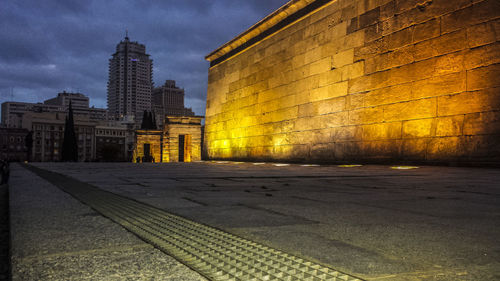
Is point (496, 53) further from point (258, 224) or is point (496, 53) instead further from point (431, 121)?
point (258, 224)

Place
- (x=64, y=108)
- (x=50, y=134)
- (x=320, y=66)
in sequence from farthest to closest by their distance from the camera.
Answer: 1. (x=64, y=108)
2. (x=50, y=134)
3. (x=320, y=66)

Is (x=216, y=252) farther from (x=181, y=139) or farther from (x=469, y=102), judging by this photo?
(x=181, y=139)

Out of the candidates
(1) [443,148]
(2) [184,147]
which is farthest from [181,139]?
(1) [443,148]

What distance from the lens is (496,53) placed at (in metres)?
6.67

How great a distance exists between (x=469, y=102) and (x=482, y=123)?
493mm

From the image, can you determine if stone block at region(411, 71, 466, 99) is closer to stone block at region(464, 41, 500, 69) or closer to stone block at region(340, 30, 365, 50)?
stone block at region(464, 41, 500, 69)

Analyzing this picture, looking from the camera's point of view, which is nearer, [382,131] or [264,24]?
[382,131]

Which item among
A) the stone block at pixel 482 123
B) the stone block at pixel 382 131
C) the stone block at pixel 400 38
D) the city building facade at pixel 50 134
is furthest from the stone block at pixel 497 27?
the city building facade at pixel 50 134

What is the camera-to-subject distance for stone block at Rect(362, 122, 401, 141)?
8328mm

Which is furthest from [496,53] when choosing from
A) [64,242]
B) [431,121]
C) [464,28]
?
[64,242]

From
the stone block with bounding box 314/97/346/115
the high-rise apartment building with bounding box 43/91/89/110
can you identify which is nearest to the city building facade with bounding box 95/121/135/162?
the high-rise apartment building with bounding box 43/91/89/110

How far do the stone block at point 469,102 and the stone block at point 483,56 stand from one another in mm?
551

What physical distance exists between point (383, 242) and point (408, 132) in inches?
285

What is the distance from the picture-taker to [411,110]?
26.3 feet
